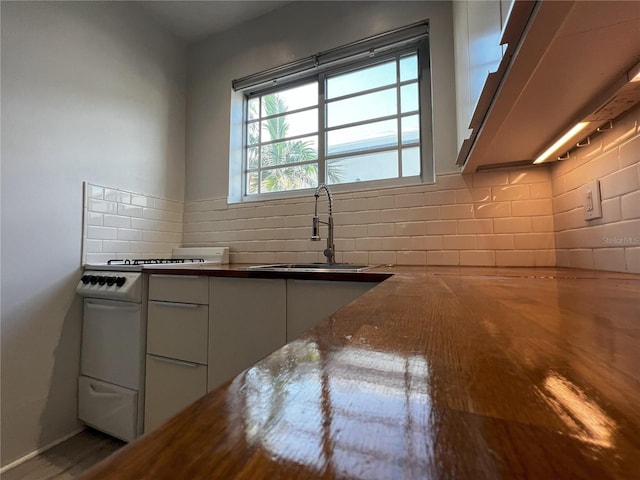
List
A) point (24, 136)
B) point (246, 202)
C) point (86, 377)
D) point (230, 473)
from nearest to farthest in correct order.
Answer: point (230, 473)
point (24, 136)
point (86, 377)
point (246, 202)

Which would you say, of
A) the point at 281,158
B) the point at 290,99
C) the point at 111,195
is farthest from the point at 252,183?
the point at 111,195

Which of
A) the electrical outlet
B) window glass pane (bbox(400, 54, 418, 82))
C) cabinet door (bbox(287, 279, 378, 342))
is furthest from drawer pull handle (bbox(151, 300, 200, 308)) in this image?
window glass pane (bbox(400, 54, 418, 82))

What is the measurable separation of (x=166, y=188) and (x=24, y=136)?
842 millimetres

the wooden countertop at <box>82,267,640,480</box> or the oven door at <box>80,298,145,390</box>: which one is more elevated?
the wooden countertop at <box>82,267,640,480</box>

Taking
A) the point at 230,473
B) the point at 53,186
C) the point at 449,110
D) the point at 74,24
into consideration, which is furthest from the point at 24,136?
the point at 449,110

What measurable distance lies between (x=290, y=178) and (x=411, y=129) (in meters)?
Result: 0.90

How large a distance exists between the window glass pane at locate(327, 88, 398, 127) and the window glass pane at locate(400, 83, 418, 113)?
46 millimetres

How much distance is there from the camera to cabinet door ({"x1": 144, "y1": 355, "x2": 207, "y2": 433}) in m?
1.37

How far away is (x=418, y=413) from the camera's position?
174mm

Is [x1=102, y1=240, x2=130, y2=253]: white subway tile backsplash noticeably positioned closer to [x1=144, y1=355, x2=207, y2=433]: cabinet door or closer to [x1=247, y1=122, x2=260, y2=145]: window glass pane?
[x1=144, y1=355, x2=207, y2=433]: cabinet door

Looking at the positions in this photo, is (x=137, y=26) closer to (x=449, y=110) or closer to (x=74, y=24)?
(x=74, y=24)

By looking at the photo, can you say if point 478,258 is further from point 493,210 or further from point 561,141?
point 561,141

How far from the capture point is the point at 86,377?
1636 mm

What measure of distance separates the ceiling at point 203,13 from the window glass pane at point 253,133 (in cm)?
74
